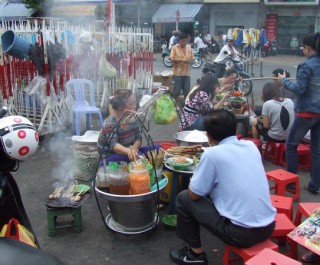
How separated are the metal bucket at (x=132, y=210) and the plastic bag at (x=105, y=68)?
4440 millimetres

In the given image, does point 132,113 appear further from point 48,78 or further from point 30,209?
point 48,78

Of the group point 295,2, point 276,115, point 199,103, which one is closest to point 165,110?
point 199,103

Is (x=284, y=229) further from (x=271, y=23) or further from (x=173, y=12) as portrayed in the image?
(x=271, y=23)

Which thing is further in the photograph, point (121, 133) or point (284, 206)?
point (121, 133)

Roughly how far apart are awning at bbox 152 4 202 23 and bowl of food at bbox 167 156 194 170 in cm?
838

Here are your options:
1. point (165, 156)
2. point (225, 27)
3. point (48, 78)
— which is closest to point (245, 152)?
point (165, 156)

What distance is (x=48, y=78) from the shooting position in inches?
240

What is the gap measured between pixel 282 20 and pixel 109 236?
25.3 metres

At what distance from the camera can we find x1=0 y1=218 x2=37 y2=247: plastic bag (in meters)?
2.36

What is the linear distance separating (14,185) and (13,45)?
12.2ft

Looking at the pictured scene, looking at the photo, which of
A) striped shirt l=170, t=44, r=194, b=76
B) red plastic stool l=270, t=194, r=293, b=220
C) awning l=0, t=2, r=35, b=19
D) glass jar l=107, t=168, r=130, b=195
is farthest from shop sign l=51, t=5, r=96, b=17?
red plastic stool l=270, t=194, r=293, b=220

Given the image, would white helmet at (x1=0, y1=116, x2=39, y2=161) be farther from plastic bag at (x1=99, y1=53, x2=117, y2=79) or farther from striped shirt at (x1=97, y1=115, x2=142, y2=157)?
plastic bag at (x1=99, y1=53, x2=117, y2=79)

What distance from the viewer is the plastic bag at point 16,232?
236cm

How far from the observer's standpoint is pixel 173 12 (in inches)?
515
